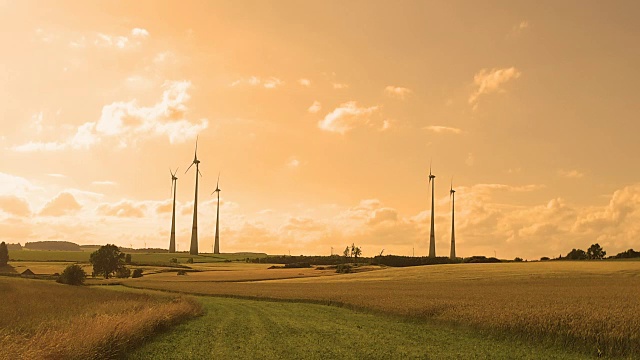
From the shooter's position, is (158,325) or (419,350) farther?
(158,325)

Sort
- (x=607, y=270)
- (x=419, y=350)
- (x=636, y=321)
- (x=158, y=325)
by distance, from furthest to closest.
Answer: (x=607, y=270), (x=158, y=325), (x=636, y=321), (x=419, y=350)

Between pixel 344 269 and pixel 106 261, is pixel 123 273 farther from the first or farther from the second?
pixel 344 269

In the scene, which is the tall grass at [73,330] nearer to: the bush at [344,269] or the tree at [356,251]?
the bush at [344,269]

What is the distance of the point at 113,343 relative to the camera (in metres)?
21.6

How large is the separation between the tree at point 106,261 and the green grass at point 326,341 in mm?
102947

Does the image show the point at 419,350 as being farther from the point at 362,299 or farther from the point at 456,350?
the point at 362,299

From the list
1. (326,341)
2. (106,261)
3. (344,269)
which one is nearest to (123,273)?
(106,261)

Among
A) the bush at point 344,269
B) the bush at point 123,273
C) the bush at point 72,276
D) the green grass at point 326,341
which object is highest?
the green grass at point 326,341

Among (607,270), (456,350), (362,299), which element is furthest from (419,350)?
(607,270)

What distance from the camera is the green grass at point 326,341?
23031 mm

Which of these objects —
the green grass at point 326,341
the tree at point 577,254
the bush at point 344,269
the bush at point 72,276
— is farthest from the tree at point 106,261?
the tree at point 577,254

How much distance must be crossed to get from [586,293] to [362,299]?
17080mm

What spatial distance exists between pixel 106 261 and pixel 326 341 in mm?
115693

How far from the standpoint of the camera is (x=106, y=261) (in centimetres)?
13088
